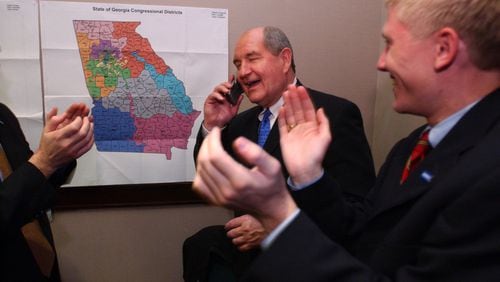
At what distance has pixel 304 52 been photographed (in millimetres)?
1972

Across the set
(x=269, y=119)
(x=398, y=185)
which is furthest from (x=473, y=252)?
(x=269, y=119)

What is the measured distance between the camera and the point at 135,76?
180 centimetres

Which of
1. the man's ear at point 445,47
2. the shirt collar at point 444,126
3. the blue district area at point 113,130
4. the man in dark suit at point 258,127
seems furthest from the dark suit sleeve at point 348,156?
the blue district area at point 113,130

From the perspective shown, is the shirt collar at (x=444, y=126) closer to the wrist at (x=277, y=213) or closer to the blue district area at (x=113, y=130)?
the wrist at (x=277, y=213)

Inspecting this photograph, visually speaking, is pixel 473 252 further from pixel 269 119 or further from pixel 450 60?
pixel 269 119

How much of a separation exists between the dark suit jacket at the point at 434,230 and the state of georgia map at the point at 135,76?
1.18m

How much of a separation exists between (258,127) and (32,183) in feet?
2.79

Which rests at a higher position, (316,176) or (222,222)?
(316,176)

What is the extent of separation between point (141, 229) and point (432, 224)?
1527 mm

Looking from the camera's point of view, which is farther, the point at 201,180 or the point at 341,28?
the point at 341,28

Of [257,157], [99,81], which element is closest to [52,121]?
[99,81]

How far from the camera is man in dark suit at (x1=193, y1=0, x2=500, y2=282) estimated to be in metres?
0.60

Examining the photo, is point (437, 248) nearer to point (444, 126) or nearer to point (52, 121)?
point (444, 126)

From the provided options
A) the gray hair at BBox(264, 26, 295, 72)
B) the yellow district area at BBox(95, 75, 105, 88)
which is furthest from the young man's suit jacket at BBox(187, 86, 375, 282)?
the yellow district area at BBox(95, 75, 105, 88)
